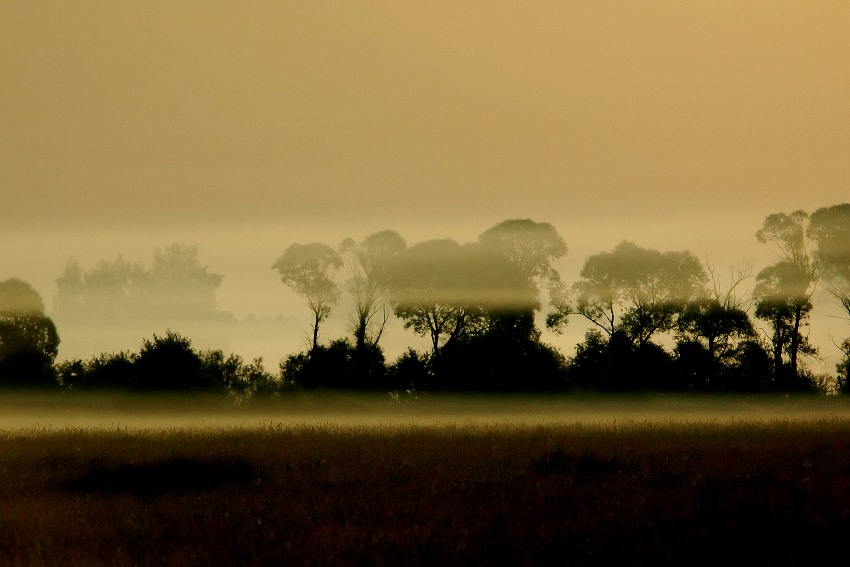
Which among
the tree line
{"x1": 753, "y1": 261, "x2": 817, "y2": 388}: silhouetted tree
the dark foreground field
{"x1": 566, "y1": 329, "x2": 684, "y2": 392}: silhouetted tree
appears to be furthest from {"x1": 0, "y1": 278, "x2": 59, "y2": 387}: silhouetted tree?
{"x1": 753, "y1": 261, "x2": 817, "y2": 388}: silhouetted tree

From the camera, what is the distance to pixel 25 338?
134 ft

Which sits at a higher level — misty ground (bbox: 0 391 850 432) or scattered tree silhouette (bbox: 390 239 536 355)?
scattered tree silhouette (bbox: 390 239 536 355)

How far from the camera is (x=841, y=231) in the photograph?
4088 centimetres

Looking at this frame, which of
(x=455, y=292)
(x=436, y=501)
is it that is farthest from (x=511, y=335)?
(x=436, y=501)

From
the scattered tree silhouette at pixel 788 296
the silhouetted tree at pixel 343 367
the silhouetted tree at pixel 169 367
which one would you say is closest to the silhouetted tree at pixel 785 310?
the scattered tree silhouette at pixel 788 296

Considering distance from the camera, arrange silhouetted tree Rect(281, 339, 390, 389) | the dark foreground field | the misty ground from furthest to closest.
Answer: silhouetted tree Rect(281, 339, 390, 389) → the misty ground → the dark foreground field

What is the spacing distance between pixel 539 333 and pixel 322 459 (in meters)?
27.7

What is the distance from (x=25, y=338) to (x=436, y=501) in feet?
121

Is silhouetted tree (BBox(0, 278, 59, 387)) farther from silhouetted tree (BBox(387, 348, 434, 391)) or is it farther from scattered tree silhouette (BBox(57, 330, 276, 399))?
silhouetted tree (BBox(387, 348, 434, 391))

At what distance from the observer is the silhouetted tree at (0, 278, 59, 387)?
132 feet

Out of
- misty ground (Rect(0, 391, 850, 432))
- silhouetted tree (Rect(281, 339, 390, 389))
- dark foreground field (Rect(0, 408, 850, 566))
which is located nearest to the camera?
dark foreground field (Rect(0, 408, 850, 566))

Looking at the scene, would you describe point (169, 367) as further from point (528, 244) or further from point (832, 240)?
point (832, 240)

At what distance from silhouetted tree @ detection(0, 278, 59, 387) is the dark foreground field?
24.2 m

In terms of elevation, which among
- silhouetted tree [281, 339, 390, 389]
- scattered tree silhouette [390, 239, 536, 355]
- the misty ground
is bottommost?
the misty ground
